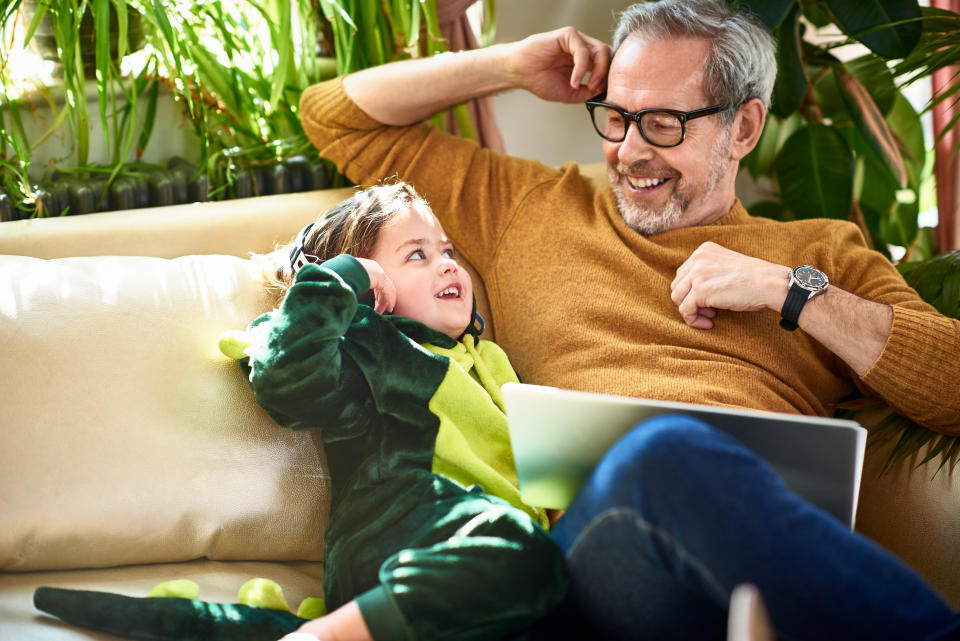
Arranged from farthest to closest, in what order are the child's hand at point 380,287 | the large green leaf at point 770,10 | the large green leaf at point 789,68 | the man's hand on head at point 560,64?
1. the large green leaf at point 789,68
2. the large green leaf at point 770,10
3. the man's hand on head at point 560,64
4. the child's hand at point 380,287

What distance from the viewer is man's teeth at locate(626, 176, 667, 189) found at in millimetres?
1619

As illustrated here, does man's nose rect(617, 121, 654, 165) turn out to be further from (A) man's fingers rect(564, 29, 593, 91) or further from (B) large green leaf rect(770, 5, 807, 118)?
(B) large green leaf rect(770, 5, 807, 118)

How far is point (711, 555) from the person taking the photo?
2.80ft

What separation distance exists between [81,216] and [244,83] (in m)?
0.46

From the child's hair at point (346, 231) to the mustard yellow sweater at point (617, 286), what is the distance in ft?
0.90

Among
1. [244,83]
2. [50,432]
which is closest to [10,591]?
[50,432]

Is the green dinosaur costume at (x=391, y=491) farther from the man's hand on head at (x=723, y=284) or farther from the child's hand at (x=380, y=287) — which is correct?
the man's hand on head at (x=723, y=284)

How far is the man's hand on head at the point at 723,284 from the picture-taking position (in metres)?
1.42

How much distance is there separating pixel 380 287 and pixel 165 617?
54 cm

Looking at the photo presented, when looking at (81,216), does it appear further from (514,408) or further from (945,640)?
(945,640)

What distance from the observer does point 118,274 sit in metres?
1.37

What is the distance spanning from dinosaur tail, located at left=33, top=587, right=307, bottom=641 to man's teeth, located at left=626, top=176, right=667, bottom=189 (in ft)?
3.27

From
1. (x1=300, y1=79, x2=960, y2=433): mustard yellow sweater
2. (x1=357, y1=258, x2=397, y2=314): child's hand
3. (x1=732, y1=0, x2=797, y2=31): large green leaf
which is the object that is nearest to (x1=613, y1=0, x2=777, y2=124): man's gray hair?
(x1=732, y1=0, x2=797, y2=31): large green leaf

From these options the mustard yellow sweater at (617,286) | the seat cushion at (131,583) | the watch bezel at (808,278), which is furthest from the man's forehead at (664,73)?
the seat cushion at (131,583)
